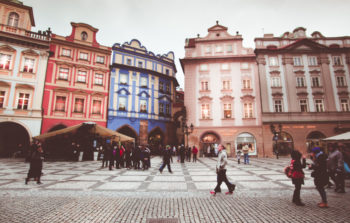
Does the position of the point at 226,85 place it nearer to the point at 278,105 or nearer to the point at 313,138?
the point at 278,105

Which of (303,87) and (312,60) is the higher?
(312,60)

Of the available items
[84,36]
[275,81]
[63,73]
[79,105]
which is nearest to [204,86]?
[275,81]

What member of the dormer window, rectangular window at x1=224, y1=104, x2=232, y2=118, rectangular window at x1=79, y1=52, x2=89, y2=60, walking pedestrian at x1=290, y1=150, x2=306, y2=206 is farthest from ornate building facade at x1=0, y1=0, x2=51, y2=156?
walking pedestrian at x1=290, y1=150, x2=306, y2=206

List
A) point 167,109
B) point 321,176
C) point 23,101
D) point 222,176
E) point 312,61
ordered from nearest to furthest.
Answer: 1. point 321,176
2. point 222,176
3. point 23,101
4. point 312,61
5. point 167,109

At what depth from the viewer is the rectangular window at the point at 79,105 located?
77.1ft

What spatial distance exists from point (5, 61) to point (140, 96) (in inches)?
630

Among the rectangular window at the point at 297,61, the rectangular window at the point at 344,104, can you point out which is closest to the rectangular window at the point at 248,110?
the rectangular window at the point at 297,61

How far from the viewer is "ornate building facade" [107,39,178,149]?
25828 millimetres

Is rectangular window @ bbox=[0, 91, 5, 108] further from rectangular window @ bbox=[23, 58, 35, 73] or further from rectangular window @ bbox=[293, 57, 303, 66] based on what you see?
rectangular window @ bbox=[293, 57, 303, 66]

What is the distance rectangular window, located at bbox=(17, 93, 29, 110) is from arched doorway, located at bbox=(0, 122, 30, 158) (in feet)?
7.14

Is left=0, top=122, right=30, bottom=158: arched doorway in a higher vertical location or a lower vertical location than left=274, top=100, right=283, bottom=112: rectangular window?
lower

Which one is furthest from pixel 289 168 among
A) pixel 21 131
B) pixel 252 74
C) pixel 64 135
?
pixel 21 131

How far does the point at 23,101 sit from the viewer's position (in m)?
20.9

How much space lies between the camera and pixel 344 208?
4.81 meters
